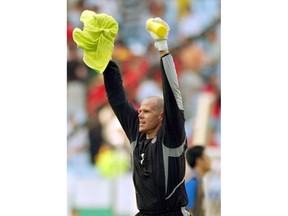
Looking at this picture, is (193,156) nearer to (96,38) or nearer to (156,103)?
(156,103)

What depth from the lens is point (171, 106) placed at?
4.38 metres

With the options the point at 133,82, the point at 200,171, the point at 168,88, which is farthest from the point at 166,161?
the point at 133,82

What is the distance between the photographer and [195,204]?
6695 mm

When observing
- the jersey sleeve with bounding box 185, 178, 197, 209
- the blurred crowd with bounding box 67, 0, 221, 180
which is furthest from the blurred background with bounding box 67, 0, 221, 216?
the jersey sleeve with bounding box 185, 178, 197, 209

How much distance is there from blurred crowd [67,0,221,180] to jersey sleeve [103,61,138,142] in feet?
14.6

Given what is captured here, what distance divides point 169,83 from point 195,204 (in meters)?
2.62

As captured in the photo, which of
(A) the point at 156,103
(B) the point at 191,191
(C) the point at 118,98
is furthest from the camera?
(B) the point at 191,191

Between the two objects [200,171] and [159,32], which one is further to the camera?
[200,171]

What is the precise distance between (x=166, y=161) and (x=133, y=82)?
5081 mm

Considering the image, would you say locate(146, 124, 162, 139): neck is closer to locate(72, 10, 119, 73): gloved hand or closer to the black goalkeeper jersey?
the black goalkeeper jersey

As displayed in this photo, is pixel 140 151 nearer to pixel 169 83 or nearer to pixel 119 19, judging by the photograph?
pixel 169 83

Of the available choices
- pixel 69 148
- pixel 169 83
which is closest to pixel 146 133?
pixel 169 83

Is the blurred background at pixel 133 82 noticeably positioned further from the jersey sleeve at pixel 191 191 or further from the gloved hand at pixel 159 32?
the gloved hand at pixel 159 32

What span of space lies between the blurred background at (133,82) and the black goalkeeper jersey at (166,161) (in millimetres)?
4619
